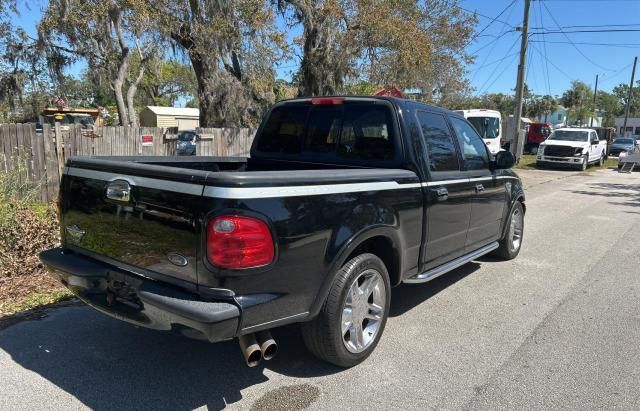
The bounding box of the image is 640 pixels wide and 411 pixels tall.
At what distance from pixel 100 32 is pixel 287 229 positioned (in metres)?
13.6

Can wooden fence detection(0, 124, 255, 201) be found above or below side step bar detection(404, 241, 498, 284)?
above

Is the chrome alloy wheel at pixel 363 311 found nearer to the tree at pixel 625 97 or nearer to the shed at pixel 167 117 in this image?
the shed at pixel 167 117

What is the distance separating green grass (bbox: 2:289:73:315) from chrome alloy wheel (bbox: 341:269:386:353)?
293 cm

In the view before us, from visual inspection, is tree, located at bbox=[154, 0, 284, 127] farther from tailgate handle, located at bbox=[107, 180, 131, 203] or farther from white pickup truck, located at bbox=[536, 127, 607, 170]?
white pickup truck, located at bbox=[536, 127, 607, 170]

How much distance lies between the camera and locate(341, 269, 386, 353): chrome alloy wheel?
3.51 meters

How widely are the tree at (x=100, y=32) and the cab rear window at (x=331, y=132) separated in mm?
9248

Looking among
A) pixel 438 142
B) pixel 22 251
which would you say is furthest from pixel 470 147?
pixel 22 251

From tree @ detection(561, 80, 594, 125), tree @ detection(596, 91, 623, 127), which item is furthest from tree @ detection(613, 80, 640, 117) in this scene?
tree @ detection(561, 80, 594, 125)

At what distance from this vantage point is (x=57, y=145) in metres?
9.68

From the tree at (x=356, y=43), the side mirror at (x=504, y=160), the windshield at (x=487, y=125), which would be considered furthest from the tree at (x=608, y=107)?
the side mirror at (x=504, y=160)

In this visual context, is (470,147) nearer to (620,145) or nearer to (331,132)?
(331,132)

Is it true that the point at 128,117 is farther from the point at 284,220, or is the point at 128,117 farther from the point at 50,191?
the point at 284,220

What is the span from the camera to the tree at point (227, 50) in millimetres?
13594

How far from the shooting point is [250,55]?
50.5 feet
